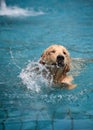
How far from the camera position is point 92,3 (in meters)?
16.4

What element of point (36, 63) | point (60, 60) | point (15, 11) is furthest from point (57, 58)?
point (15, 11)

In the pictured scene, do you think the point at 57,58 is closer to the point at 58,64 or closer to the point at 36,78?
the point at 58,64

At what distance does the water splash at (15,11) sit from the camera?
14.5m

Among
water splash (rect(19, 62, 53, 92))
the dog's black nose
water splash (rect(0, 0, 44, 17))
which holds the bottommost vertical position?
water splash (rect(19, 62, 53, 92))

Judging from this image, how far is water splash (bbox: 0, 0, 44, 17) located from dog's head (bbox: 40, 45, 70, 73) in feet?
26.1

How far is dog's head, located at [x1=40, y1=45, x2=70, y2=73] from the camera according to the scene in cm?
625

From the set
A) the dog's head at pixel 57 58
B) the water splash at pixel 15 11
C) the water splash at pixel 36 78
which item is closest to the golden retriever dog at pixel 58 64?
the dog's head at pixel 57 58

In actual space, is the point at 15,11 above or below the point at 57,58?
above

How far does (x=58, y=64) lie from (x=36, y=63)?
0.57 metres

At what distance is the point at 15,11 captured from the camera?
49.9 feet

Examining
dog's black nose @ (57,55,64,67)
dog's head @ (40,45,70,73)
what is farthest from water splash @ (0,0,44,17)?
dog's black nose @ (57,55,64,67)

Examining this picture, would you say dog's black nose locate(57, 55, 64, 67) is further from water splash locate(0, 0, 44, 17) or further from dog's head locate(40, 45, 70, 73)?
water splash locate(0, 0, 44, 17)

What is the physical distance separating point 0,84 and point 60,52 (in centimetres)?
126

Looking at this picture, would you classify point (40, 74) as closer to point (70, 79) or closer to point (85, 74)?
point (70, 79)
